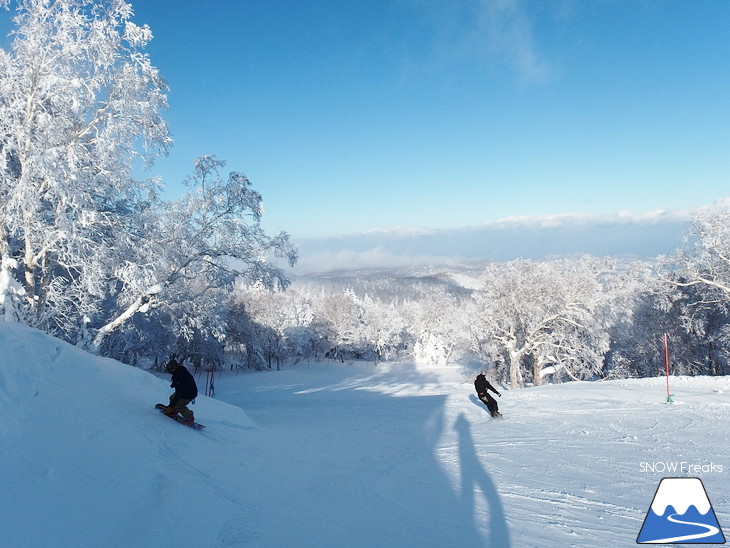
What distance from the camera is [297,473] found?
6.90m

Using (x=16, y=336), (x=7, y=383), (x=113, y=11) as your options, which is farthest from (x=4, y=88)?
(x=7, y=383)

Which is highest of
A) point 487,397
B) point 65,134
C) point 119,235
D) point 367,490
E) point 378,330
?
point 65,134

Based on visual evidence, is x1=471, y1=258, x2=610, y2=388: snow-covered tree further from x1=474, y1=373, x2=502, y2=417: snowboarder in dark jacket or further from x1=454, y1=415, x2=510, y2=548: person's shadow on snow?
x1=454, y1=415, x2=510, y2=548: person's shadow on snow

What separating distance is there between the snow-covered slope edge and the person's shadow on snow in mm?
3217

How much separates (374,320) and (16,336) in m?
63.2

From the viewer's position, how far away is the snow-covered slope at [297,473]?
4363 millimetres

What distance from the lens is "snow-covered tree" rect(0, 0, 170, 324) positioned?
10969 millimetres

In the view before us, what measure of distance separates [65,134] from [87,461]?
10.8m

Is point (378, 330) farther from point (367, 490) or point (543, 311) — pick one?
point (367, 490)

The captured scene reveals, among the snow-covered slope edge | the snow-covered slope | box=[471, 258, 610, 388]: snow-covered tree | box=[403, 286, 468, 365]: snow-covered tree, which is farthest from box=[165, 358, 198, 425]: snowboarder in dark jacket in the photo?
box=[403, 286, 468, 365]: snow-covered tree

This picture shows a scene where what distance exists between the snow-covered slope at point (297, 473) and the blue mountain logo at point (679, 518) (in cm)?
21

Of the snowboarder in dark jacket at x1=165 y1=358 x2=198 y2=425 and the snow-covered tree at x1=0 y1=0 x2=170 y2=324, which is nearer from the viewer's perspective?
the snowboarder in dark jacket at x1=165 y1=358 x2=198 y2=425

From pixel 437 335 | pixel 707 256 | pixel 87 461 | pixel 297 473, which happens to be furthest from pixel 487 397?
pixel 437 335

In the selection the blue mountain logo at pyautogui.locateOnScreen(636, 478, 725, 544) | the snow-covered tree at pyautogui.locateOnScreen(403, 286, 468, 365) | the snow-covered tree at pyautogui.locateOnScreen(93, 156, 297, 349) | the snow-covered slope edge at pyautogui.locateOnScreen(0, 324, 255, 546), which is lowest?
the snow-covered tree at pyautogui.locateOnScreen(403, 286, 468, 365)
